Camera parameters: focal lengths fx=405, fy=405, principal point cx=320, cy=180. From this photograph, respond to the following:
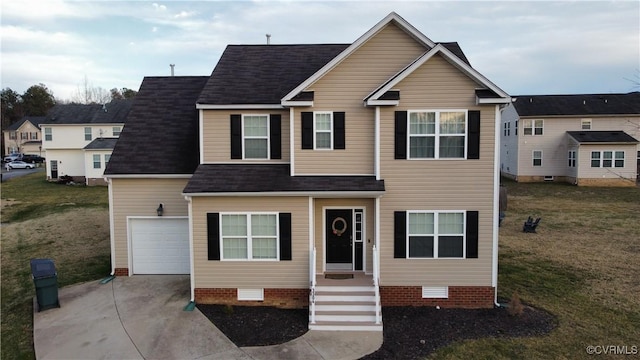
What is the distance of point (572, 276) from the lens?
1389 cm

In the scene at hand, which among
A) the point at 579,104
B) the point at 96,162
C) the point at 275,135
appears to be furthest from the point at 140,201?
the point at 579,104

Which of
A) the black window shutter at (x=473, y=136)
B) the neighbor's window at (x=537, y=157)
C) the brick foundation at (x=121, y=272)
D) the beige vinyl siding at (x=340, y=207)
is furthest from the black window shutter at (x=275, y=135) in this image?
the neighbor's window at (x=537, y=157)

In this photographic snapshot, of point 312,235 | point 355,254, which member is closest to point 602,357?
point 355,254

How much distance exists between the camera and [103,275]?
1404cm

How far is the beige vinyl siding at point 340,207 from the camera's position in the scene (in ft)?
39.8

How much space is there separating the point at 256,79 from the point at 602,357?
39.0 feet

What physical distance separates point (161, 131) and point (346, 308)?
911cm

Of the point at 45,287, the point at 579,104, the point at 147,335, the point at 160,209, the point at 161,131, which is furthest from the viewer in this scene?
the point at 579,104

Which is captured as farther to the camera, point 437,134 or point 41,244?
point 41,244

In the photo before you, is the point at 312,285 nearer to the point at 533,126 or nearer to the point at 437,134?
the point at 437,134

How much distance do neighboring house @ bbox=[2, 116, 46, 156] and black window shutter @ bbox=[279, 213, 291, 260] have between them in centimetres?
7739

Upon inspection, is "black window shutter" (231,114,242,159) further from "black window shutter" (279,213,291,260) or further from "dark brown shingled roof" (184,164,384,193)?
"black window shutter" (279,213,291,260)

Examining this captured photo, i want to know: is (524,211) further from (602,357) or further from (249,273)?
(249,273)

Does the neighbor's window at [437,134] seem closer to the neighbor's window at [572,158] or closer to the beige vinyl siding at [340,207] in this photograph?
the beige vinyl siding at [340,207]
